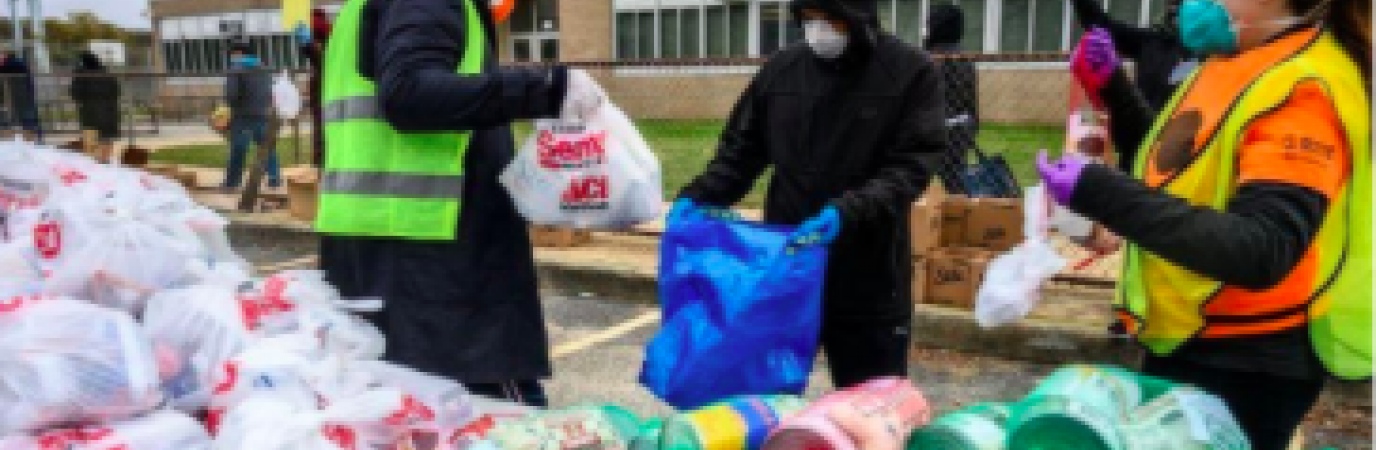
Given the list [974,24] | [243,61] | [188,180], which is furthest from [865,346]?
[974,24]

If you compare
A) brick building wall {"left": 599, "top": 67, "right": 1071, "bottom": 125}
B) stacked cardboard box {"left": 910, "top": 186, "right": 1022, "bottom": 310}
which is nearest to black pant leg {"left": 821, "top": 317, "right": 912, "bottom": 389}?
stacked cardboard box {"left": 910, "top": 186, "right": 1022, "bottom": 310}

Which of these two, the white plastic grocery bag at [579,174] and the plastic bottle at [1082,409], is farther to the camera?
the white plastic grocery bag at [579,174]

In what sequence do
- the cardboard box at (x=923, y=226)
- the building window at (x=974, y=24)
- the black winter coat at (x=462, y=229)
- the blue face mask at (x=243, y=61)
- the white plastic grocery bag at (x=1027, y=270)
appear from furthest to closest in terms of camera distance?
the building window at (x=974, y=24) < the blue face mask at (x=243, y=61) < the cardboard box at (x=923, y=226) < the black winter coat at (x=462, y=229) < the white plastic grocery bag at (x=1027, y=270)

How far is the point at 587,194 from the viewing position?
7.77 ft

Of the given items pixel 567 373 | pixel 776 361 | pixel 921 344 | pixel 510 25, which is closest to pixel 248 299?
pixel 776 361

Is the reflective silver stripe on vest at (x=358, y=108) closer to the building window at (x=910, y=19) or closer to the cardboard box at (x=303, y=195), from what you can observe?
the cardboard box at (x=303, y=195)

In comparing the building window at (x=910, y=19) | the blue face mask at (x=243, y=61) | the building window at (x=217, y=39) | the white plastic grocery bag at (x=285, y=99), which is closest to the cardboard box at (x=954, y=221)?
the white plastic grocery bag at (x=285, y=99)

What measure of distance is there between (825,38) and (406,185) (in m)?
1.06

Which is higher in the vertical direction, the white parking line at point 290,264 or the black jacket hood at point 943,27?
the black jacket hood at point 943,27

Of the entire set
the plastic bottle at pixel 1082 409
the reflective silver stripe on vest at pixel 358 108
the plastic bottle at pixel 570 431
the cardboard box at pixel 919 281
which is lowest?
the cardboard box at pixel 919 281

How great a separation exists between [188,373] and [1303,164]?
198cm

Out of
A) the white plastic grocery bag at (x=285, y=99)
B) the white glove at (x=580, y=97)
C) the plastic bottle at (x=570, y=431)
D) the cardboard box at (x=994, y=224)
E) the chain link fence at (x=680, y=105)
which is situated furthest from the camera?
the chain link fence at (x=680, y=105)

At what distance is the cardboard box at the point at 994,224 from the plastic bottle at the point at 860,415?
4053 millimetres

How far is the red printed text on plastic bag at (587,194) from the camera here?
2355 millimetres
